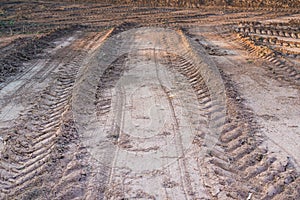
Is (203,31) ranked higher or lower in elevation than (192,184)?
higher

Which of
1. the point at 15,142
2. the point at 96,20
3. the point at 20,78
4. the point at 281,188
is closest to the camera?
the point at 281,188

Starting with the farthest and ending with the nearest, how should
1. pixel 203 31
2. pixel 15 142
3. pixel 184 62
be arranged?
pixel 203 31
pixel 184 62
pixel 15 142

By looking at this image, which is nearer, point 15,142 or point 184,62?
point 15,142

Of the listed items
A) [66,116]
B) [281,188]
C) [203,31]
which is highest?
[203,31]

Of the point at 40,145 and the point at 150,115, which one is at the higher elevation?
the point at 150,115

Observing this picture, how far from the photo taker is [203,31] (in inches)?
630

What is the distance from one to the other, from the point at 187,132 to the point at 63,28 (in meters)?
11.0

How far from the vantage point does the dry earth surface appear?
582cm

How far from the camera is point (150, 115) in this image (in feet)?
25.7

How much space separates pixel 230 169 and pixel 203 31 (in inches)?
426

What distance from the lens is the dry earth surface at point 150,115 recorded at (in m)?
5.82

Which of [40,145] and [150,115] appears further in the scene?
[150,115]

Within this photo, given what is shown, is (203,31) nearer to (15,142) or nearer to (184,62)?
(184,62)

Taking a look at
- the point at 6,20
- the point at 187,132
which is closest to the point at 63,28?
the point at 6,20
